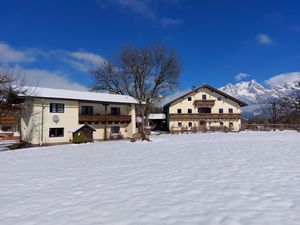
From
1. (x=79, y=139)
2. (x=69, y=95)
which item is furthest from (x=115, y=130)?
(x=79, y=139)

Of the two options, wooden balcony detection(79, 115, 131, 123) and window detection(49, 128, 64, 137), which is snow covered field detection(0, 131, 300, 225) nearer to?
window detection(49, 128, 64, 137)

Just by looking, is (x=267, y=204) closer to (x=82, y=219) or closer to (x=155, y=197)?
(x=155, y=197)

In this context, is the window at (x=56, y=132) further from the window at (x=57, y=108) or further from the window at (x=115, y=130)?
the window at (x=115, y=130)

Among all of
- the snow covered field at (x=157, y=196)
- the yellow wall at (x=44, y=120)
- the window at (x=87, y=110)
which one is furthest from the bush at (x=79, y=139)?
the snow covered field at (x=157, y=196)

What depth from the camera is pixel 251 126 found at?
50.6 metres

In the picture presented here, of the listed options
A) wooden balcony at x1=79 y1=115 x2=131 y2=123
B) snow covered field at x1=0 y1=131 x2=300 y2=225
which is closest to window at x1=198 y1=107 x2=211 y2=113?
wooden balcony at x1=79 y1=115 x2=131 y2=123

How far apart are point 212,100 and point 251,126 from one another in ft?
29.2

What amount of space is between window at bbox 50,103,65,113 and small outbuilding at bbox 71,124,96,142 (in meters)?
2.55

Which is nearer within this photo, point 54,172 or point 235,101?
point 54,172

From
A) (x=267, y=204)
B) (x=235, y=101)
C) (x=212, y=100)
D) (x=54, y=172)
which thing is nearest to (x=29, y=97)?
(x=54, y=172)

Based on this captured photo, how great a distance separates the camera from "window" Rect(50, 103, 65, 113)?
31.6 m

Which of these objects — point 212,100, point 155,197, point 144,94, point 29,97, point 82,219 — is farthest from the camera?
point 212,100

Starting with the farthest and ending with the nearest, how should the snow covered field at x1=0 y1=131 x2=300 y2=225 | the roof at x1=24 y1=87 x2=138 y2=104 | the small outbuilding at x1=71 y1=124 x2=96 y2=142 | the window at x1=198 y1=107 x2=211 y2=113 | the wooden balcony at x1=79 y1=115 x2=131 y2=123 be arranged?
the window at x1=198 y1=107 x2=211 y2=113 → the wooden balcony at x1=79 y1=115 x2=131 y2=123 → the small outbuilding at x1=71 y1=124 x2=96 y2=142 → the roof at x1=24 y1=87 x2=138 y2=104 → the snow covered field at x1=0 y1=131 x2=300 y2=225

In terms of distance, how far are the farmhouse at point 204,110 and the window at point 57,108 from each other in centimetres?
2513
